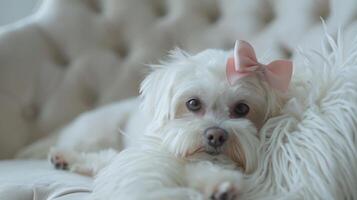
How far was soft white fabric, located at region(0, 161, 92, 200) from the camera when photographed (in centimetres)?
100

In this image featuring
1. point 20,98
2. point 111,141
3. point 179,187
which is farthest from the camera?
point 20,98

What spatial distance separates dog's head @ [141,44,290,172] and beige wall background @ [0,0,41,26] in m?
1.52

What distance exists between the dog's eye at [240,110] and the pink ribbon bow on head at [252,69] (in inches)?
1.5

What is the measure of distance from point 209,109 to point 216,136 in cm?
7

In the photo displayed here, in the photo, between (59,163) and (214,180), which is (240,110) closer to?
(214,180)

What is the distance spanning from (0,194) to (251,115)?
1.44 ft

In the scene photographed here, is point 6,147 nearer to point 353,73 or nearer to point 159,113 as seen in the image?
point 159,113

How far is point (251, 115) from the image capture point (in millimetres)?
927

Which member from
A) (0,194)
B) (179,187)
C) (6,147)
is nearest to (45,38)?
(6,147)

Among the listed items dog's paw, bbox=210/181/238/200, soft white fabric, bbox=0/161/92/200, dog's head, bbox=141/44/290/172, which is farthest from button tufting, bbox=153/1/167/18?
dog's paw, bbox=210/181/238/200

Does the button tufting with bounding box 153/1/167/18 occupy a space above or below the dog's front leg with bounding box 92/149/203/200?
above

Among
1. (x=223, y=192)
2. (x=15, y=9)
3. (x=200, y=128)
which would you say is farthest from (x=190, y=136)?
(x=15, y=9)

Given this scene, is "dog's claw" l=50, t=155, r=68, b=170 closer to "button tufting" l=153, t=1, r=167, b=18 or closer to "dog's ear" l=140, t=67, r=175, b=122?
"dog's ear" l=140, t=67, r=175, b=122

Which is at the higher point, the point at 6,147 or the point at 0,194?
the point at 6,147
